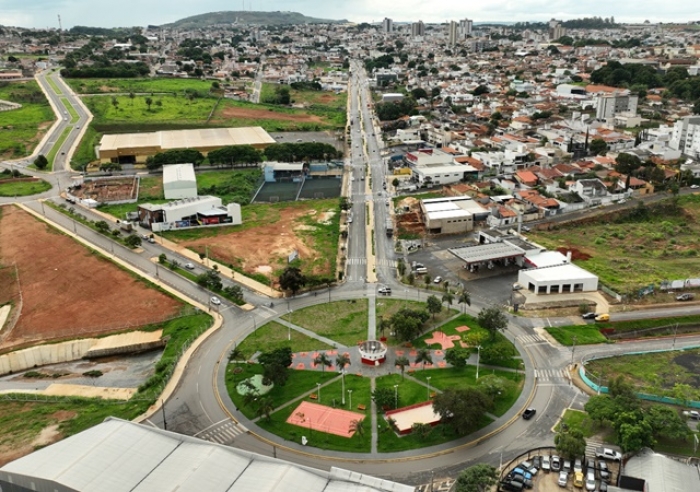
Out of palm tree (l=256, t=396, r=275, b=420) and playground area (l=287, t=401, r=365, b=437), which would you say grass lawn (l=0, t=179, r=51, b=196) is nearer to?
palm tree (l=256, t=396, r=275, b=420)

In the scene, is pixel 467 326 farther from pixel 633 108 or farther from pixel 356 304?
pixel 633 108

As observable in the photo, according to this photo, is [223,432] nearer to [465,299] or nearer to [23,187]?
[465,299]

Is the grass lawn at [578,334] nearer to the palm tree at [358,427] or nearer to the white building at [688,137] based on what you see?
the palm tree at [358,427]

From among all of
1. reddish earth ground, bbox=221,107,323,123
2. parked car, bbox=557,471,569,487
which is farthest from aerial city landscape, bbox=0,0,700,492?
reddish earth ground, bbox=221,107,323,123

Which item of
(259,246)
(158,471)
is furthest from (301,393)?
(259,246)

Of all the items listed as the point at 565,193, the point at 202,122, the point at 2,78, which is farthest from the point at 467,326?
the point at 2,78
